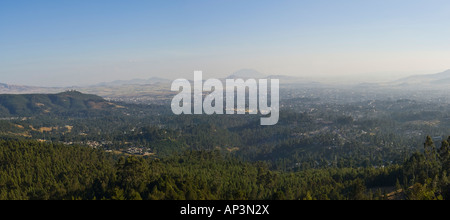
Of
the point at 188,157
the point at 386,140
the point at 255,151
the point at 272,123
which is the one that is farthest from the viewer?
the point at 272,123

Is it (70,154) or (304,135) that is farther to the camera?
(304,135)

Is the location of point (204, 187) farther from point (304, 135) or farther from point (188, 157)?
point (304, 135)

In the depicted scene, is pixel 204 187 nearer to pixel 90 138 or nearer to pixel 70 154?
pixel 70 154

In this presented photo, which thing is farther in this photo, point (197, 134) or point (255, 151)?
point (197, 134)

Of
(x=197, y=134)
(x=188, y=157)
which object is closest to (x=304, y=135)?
(x=197, y=134)

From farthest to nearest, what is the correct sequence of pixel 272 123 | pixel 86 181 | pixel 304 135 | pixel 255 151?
1. pixel 272 123
2. pixel 304 135
3. pixel 255 151
4. pixel 86 181
